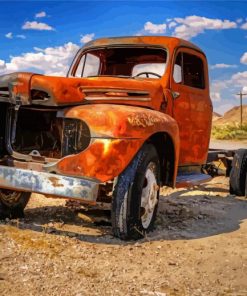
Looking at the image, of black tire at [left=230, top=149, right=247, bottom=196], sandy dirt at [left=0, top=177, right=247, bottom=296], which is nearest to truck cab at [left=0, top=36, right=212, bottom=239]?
sandy dirt at [left=0, top=177, right=247, bottom=296]

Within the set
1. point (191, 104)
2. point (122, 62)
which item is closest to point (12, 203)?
point (122, 62)

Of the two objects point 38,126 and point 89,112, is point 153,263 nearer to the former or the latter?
point 89,112

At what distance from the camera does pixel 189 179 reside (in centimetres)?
604

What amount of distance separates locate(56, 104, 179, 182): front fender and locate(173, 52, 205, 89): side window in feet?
5.87

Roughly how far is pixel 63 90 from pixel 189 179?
2.20 metres

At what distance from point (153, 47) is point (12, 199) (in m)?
2.55

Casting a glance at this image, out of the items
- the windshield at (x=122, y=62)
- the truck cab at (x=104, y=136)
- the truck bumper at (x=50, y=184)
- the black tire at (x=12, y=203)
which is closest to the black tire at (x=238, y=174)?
the truck cab at (x=104, y=136)

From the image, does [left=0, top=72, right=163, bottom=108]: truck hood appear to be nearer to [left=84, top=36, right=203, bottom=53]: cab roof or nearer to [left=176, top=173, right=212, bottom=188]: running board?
[left=176, top=173, right=212, bottom=188]: running board

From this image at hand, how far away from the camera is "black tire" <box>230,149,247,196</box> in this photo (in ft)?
25.9

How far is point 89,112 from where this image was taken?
14.5ft

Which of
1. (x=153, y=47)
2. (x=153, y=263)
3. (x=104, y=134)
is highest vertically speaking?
(x=153, y=47)

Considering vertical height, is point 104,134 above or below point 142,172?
above

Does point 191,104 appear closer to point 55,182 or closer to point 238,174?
point 238,174

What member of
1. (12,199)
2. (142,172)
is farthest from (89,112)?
(12,199)
